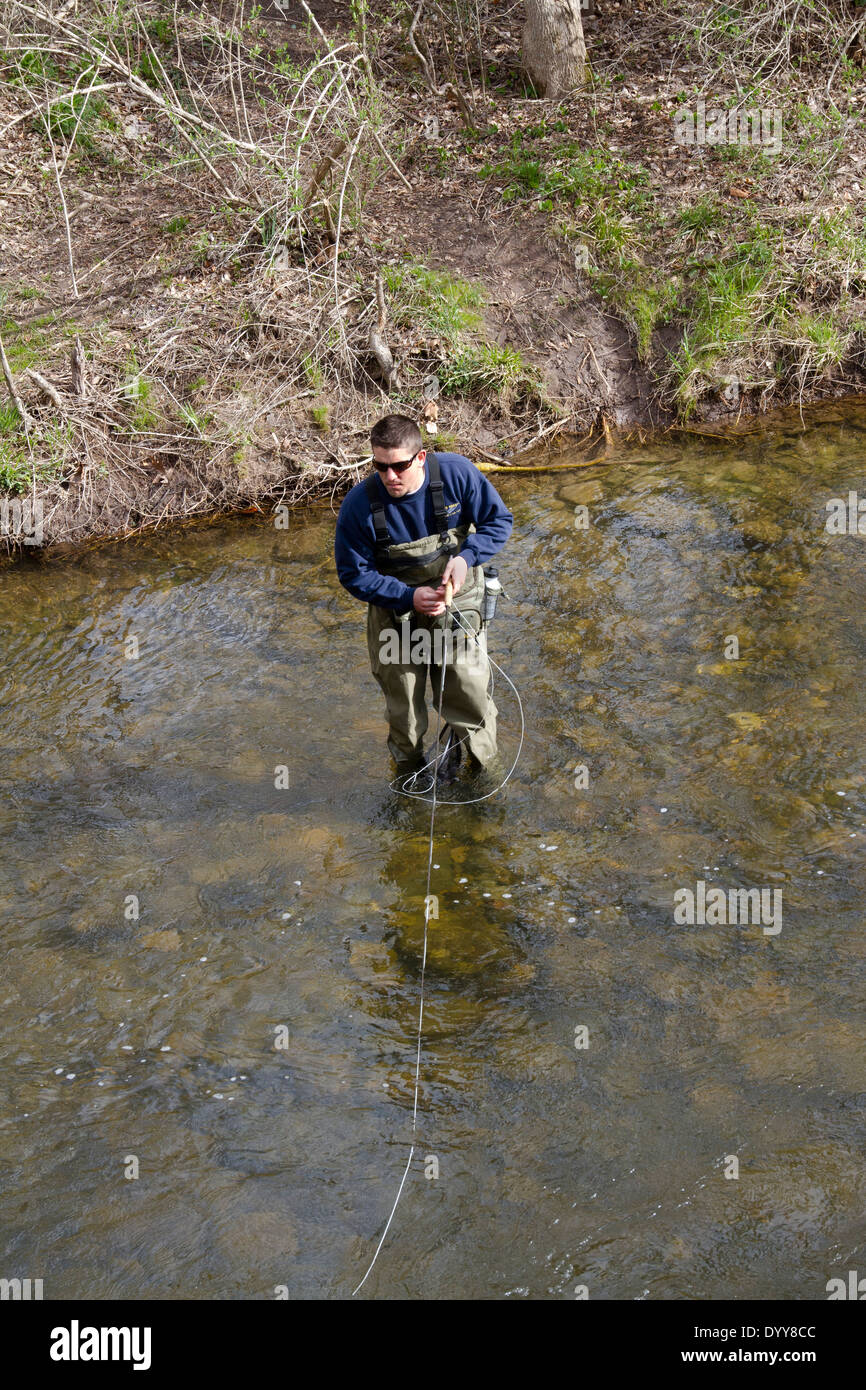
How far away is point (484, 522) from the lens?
5055mm

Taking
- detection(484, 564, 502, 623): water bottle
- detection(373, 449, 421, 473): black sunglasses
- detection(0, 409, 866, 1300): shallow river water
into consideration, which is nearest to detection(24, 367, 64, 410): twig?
detection(0, 409, 866, 1300): shallow river water

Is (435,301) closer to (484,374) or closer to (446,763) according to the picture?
(484,374)

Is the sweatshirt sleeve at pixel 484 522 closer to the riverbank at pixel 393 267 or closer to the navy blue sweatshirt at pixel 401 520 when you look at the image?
the navy blue sweatshirt at pixel 401 520

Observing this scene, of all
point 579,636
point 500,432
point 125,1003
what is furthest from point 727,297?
point 125,1003

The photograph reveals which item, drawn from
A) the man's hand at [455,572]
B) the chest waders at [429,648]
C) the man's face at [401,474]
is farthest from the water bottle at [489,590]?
the man's face at [401,474]

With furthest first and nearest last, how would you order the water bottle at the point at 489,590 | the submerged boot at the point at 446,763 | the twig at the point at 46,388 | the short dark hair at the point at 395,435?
the twig at the point at 46,388
the submerged boot at the point at 446,763
the water bottle at the point at 489,590
the short dark hair at the point at 395,435

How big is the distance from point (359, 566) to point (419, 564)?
298 mm

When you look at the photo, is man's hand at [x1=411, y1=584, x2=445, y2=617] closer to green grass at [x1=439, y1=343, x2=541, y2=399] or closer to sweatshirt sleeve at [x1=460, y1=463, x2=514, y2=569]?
sweatshirt sleeve at [x1=460, y1=463, x2=514, y2=569]

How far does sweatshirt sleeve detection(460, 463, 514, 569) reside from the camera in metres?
4.96

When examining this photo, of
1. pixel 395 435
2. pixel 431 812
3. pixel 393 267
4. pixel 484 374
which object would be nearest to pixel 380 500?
pixel 395 435

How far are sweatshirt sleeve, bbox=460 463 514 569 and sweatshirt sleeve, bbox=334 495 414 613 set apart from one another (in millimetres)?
Answer: 346

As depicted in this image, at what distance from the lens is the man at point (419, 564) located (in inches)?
190

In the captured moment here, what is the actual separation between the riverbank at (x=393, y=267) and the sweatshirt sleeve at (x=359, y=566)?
428cm

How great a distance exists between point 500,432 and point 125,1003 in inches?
244
